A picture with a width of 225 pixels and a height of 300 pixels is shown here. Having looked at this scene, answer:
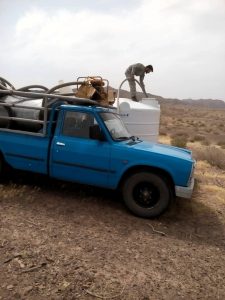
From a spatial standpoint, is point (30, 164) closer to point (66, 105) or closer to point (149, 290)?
point (66, 105)

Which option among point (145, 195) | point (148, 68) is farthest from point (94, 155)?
point (148, 68)

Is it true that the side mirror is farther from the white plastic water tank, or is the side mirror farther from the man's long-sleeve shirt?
the man's long-sleeve shirt

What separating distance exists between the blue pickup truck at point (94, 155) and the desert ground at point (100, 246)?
0.46m

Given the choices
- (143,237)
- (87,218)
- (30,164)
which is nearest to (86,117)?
(30,164)

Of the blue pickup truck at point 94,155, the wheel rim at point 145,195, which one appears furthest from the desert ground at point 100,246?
the blue pickup truck at point 94,155

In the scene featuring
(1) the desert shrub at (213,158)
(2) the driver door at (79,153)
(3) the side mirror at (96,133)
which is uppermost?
(3) the side mirror at (96,133)

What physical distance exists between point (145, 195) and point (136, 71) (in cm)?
501

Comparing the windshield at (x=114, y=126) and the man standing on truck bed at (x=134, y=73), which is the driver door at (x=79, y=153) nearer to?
the windshield at (x=114, y=126)

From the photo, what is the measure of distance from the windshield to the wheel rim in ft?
3.37

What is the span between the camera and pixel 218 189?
8711 millimetres

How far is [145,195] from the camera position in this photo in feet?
21.3

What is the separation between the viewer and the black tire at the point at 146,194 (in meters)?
6.34

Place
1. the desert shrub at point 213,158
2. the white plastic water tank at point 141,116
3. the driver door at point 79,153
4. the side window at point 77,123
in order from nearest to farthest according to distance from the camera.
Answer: the driver door at point 79,153, the side window at point 77,123, the white plastic water tank at point 141,116, the desert shrub at point 213,158

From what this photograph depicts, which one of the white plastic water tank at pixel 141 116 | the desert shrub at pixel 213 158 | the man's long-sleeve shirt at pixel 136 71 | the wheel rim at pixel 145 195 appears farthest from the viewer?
the desert shrub at pixel 213 158
